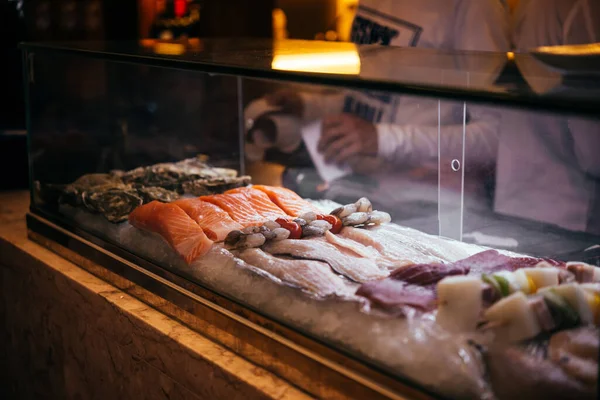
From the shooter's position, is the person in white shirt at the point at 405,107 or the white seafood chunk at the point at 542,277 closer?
the white seafood chunk at the point at 542,277

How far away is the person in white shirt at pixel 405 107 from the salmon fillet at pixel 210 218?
1.92ft

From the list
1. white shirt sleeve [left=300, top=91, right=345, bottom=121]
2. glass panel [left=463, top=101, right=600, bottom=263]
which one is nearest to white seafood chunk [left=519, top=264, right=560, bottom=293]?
glass panel [left=463, top=101, right=600, bottom=263]

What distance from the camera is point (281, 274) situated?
155 centimetres

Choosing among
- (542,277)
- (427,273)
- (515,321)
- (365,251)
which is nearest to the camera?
(515,321)

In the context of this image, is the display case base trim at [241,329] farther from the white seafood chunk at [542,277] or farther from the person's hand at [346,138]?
the person's hand at [346,138]

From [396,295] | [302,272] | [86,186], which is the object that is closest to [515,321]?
[396,295]

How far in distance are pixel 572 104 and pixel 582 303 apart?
1.28 ft

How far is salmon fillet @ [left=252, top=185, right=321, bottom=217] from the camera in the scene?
78.6 inches

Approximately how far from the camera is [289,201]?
206 centimetres

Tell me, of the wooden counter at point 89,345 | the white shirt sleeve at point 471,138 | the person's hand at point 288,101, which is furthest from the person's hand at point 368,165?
the wooden counter at point 89,345

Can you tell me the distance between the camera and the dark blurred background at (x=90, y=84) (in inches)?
97.9

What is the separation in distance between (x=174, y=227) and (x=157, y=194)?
0.38 m

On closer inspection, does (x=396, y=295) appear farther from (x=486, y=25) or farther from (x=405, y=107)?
(x=486, y=25)

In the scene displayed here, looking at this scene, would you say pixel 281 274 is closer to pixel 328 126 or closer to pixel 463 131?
pixel 463 131
